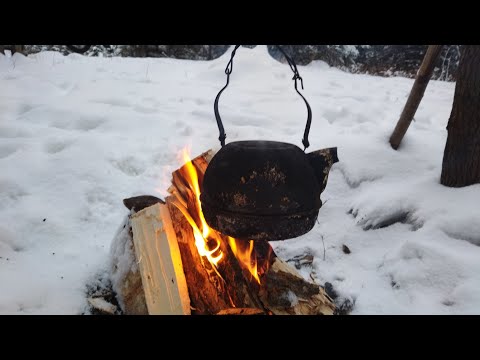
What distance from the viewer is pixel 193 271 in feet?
8.00

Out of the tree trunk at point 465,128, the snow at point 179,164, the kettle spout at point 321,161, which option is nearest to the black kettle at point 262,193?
the kettle spout at point 321,161

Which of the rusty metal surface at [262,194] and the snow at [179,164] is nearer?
the rusty metal surface at [262,194]

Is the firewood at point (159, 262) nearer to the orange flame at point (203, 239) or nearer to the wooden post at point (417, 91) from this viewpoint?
the orange flame at point (203, 239)

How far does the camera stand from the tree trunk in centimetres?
321

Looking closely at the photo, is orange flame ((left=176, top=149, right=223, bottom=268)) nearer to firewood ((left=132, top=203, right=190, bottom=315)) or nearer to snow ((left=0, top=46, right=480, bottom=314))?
firewood ((left=132, top=203, right=190, bottom=315))

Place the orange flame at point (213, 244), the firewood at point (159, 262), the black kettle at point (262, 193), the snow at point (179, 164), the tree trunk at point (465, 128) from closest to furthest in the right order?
the black kettle at point (262, 193), the firewood at point (159, 262), the orange flame at point (213, 244), the snow at point (179, 164), the tree trunk at point (465, 128)

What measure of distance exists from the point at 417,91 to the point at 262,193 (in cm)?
317

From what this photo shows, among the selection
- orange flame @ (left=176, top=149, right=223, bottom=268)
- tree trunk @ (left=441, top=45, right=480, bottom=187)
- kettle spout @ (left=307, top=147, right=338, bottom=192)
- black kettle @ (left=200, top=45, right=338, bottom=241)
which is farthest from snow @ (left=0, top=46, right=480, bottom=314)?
kettle spout @ (left=307, top=147, right=338, bottom=192)

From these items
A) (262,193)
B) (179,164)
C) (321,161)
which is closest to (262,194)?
(262,193)

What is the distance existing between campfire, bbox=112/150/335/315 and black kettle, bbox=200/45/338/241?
1.68 feet

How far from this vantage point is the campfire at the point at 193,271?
2.25 m

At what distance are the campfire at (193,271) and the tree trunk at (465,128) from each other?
75.1 inches
